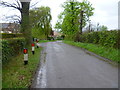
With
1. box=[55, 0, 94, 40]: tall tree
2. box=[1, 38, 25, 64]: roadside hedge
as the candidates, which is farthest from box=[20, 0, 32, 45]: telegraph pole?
box=[55, 0, 94, 40]: tall tree

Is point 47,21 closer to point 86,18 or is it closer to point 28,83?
point 86,18

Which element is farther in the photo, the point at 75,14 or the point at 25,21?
the point at 75,14

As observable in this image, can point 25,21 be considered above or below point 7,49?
above

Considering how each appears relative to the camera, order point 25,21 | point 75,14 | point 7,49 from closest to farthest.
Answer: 1. point 7,49
2. point 25,21
3. point 75,14

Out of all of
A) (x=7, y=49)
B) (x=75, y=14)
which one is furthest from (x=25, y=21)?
(x=75, y=14)

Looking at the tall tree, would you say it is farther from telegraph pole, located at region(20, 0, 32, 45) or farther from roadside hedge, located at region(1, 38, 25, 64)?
roadside hedge, located at region(1, 38, 25, 64)

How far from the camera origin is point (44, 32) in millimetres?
49125

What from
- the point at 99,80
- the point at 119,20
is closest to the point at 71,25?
the point at 119,20

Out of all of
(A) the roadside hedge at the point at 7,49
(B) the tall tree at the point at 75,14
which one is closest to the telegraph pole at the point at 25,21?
(A) the roadside hedge at the point at 7,49

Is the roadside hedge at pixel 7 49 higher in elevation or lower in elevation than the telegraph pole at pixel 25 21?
lower

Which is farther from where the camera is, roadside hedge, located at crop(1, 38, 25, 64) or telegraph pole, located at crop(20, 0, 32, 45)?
telegraph pole, located at crop(20, 0, 32, 45)

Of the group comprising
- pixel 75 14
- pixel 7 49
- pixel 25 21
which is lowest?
pixel 7 49

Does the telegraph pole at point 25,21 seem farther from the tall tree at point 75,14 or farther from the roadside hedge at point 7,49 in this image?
the tall tree at point 75,14

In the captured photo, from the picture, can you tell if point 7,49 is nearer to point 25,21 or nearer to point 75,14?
point 25,21
